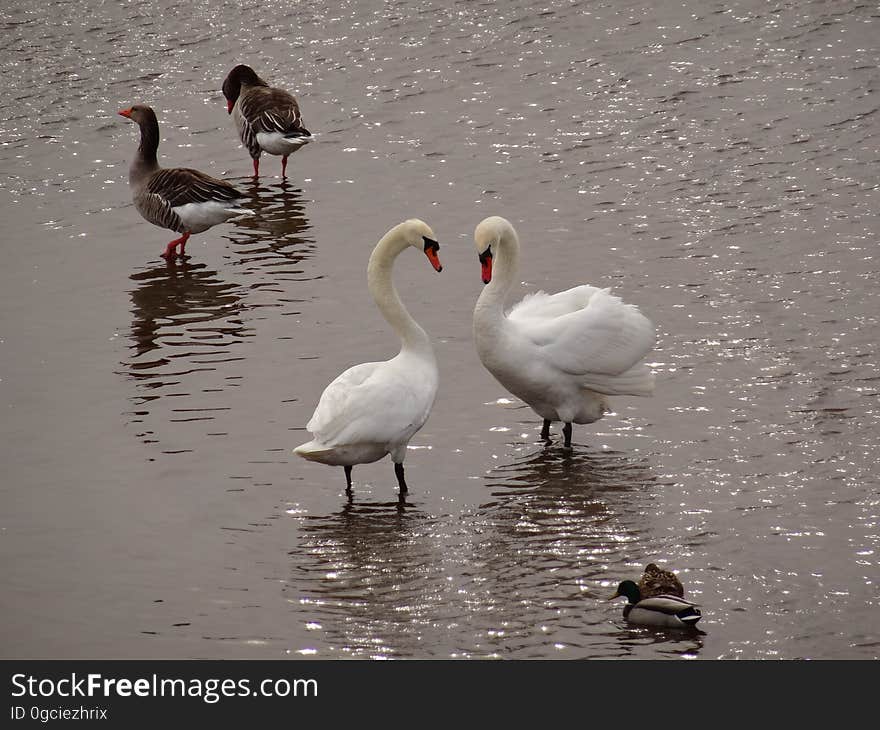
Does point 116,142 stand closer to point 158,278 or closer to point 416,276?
point 158,278

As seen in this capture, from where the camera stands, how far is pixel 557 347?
9461 millimetres

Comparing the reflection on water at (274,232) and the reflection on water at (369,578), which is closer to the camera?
the reflection on water at (369,578)

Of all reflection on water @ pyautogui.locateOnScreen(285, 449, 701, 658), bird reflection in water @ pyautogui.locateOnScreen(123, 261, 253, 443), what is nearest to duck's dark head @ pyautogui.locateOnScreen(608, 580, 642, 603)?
reflection on water @ pyautogui.locateOnScreen(285, 449, 701, 658)

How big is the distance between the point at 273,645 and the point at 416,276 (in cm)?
589

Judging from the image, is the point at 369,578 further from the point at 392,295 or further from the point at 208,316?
the point at 208,316

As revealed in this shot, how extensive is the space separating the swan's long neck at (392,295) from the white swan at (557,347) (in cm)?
51

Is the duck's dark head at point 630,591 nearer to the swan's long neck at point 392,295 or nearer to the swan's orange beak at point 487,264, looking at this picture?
the swan's long neck at point 392,295

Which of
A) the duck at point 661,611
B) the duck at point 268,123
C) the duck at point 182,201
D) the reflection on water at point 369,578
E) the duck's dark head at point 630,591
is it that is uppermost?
the duck at point 268,123

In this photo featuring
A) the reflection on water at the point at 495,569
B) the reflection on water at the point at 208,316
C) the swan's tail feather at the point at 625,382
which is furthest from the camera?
the reflection on water at the point at 208,316

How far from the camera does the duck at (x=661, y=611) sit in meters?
6.97

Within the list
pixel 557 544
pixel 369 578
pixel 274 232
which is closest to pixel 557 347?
pixel 557 544

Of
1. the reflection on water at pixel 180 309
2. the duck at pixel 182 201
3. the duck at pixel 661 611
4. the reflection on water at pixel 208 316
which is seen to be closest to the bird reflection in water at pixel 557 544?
the duck at pixel 661 611

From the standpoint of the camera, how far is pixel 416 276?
1265 centimetres

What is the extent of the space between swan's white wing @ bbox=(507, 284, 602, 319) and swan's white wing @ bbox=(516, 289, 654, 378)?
0.11 meters
